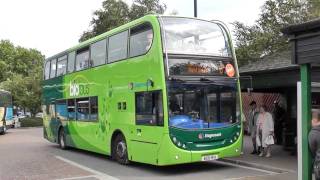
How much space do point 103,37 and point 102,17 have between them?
21.2 m

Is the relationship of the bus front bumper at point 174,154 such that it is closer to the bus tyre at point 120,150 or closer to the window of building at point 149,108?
the window of building at point 149,108

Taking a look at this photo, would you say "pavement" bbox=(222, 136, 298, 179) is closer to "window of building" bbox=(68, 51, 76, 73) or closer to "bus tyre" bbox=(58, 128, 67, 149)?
"window of building" bbox=(68, 51, 76, 73)

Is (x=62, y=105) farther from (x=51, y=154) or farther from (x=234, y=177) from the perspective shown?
(x=234, y=177)

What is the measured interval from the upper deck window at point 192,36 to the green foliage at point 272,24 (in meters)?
16.0

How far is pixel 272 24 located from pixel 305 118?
23292 mm

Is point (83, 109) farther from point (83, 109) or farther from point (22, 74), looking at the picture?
point (22, 74)

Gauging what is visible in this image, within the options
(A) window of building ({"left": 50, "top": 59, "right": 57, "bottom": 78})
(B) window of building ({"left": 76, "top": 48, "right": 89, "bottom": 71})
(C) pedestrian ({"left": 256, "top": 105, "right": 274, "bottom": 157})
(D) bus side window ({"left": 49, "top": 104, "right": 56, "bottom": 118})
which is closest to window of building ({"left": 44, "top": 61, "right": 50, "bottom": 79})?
(A) window of building ({"left": 50, "top": 59, "right": 57, "bottom": 78})

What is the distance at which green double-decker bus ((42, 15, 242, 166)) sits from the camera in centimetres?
1224

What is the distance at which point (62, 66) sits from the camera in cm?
2009

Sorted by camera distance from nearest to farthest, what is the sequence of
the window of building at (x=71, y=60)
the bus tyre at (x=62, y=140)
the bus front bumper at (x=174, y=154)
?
the bus front bumper at (x=174, y=154) → the window of building at (x=71, y=60) → the bus tyre at (x=62, y=140)

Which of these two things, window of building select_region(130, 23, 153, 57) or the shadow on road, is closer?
window of building select_region(130, 23, 153, 57)

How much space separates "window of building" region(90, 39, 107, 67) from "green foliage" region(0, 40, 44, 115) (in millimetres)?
38373

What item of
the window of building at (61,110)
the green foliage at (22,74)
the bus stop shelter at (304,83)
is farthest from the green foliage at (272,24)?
the green foliage at (22,74)

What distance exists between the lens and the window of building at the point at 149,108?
12.4 metres
